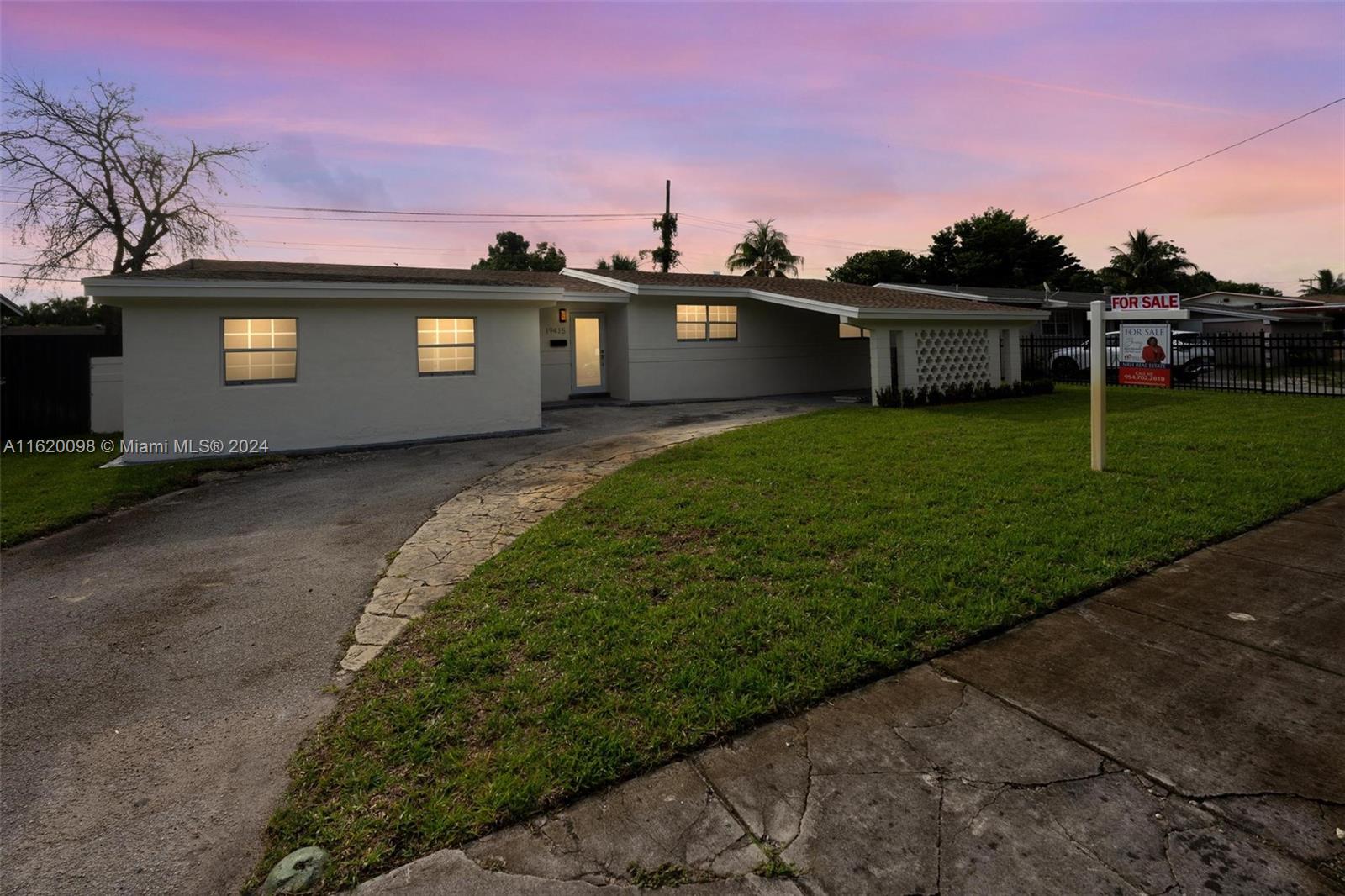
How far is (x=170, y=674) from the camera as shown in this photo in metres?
3.65

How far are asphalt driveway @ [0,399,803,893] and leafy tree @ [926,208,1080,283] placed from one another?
156 feet

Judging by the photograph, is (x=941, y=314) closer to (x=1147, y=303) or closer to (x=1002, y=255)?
(x=1147, y=303)

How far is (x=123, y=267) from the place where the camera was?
26.3 m

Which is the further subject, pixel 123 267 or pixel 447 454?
pixel 123 267

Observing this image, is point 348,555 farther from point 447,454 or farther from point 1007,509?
point 1007,509

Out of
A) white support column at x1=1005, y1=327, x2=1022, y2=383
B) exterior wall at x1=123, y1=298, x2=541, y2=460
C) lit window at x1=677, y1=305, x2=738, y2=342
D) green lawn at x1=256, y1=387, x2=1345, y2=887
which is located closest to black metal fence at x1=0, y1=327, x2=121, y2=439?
exterior wall at x1=123, y1=298, x2=541, y2=460

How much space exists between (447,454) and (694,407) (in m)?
6.60

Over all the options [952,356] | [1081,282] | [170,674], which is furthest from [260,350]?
[1081,282]

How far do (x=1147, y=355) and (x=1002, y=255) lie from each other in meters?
43.4

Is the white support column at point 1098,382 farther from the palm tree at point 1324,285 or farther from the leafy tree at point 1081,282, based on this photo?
the palm tree at point 1324,285

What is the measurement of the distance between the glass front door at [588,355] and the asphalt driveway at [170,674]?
982 centimetres

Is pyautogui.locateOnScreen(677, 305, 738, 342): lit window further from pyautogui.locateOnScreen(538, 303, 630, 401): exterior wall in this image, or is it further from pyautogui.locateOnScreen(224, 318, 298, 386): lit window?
pyautogui.locateOnScreen(224, 318, 298, 386): lit window

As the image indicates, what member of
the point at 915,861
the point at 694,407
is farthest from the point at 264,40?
the point at 915,861

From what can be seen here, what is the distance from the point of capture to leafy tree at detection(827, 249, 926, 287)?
46.9m
